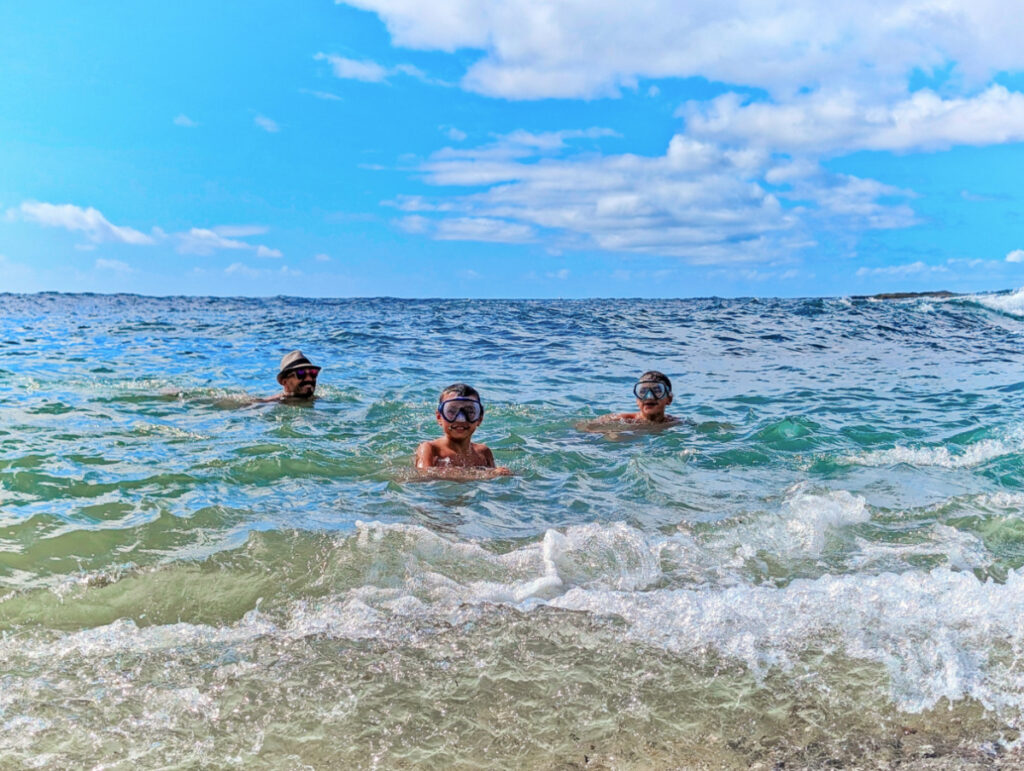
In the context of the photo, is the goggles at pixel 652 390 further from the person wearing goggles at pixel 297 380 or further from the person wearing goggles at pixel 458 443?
the person wearing goggles at pixel 297 380

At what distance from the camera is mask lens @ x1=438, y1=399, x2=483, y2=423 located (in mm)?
7195

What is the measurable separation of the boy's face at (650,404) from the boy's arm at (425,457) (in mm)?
3345

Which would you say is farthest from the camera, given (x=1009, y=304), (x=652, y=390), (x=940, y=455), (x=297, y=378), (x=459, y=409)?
(x=1009, y=304)

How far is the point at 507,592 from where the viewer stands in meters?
4.54

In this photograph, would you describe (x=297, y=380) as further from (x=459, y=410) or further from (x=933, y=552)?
(x=933, y=552)

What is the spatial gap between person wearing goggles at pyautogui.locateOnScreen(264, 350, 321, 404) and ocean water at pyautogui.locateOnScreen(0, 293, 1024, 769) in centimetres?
52

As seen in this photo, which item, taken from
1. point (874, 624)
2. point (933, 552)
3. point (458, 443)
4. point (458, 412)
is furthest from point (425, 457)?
point (874, 624)

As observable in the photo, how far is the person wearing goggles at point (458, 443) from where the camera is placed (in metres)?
7.22

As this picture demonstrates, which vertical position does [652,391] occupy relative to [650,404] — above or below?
above

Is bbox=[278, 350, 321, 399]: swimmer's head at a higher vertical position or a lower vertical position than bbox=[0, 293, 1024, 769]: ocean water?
higher

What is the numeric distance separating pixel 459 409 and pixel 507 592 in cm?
285

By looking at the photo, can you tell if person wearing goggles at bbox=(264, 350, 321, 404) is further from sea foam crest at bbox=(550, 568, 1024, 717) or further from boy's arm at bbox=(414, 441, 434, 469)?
sea foam crest at bbox=(550, 568, 1024, 717)

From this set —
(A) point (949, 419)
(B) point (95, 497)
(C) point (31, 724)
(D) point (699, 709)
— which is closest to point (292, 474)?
(B) point (95, 497)

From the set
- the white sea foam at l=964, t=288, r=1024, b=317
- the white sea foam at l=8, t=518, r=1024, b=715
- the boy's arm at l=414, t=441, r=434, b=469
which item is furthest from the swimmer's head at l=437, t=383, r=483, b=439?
the white sea foam at l=964, t=288, r=1024, b=317
